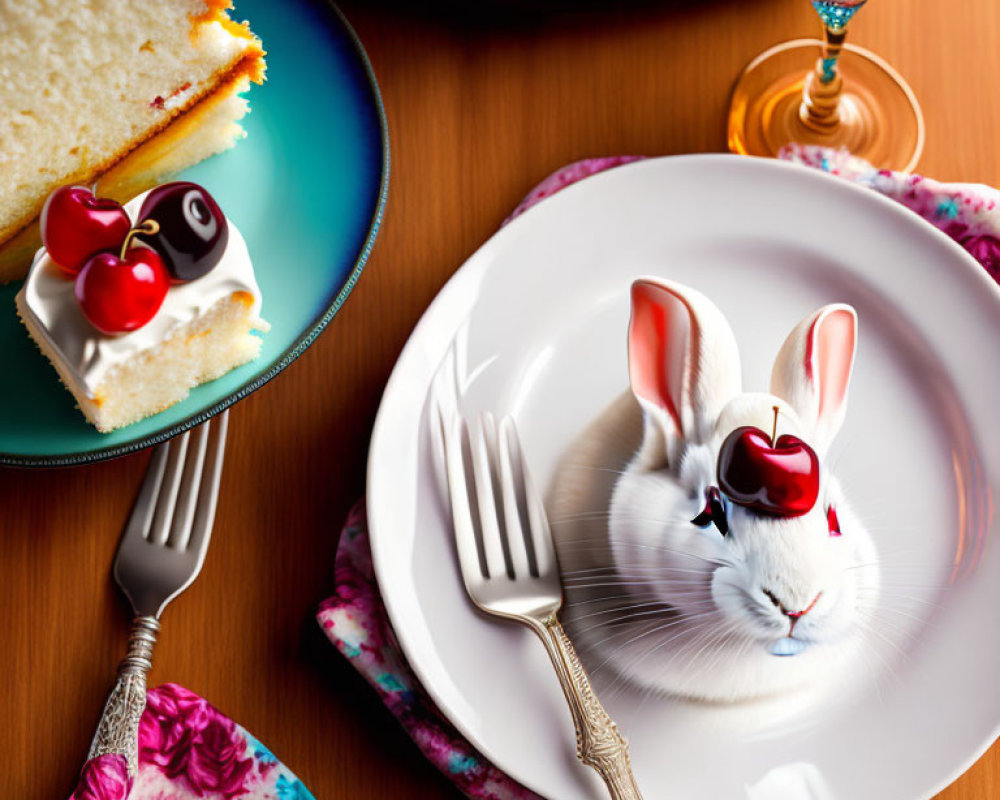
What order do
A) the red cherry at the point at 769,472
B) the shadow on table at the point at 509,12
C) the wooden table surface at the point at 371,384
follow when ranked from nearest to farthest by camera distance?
the red cherry at the point at 769,472
the wooden table surface at the point at 371,384
the shadow on table at the point at 509,12

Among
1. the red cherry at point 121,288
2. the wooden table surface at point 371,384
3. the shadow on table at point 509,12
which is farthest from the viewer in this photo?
the shadow on table at point 509,12

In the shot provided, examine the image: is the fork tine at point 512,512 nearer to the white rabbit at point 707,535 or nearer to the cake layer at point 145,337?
the white rabbit at point 707,535

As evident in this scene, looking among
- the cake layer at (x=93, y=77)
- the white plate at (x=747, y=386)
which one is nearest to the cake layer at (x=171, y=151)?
the cake layer at (x=93, y=77)

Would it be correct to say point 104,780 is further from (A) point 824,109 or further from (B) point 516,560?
(A) point 824,109

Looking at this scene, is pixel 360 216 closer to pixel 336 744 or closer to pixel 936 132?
pixel 336 744

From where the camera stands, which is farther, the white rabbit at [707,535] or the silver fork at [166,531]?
the silver fork at [166,531]

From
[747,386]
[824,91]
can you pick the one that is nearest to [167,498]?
[747,386]

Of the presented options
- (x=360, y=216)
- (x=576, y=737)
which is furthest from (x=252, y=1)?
(x=576, y=737)
